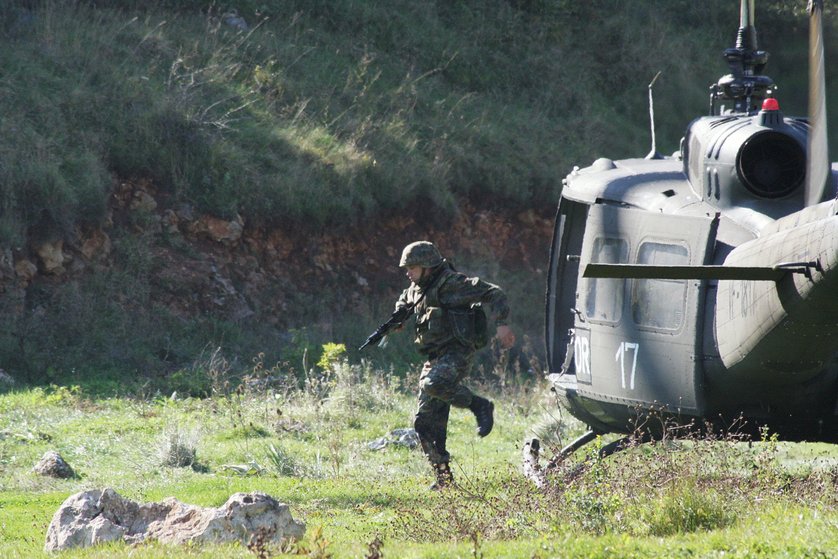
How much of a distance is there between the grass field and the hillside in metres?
1.49

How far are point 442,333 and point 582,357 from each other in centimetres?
117

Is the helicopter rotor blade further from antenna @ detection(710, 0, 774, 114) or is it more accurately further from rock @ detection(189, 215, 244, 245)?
rock @ detection(189, 215, 244, 245)

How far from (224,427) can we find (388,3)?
1445cm

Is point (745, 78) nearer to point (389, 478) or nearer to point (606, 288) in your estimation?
point (606, 288)

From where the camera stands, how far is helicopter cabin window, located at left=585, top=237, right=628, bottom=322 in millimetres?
9078

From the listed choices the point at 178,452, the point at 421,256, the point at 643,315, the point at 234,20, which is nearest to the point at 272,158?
the point at 234,20

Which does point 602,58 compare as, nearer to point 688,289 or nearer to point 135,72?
point 135,72

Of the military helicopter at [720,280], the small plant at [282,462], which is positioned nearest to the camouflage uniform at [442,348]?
the military helicopter at [720,280]

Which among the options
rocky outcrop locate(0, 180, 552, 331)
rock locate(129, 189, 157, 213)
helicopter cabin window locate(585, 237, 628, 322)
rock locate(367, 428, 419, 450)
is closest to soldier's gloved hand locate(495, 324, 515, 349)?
helicopter cabin window locate(585, 237, 628, 322)

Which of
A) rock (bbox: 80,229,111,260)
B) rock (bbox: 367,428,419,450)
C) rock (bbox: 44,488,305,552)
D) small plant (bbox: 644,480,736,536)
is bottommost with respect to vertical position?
rock (bbox: 367,428,419,450)

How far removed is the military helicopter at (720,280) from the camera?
6.93 m

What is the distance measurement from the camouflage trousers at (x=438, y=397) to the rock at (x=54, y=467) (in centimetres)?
318

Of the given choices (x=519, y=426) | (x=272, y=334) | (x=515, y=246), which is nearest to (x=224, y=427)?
(x=519, y=426)

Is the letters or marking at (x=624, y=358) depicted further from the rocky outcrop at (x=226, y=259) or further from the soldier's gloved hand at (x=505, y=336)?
the rocky outcrop at (x=226, y=259)
